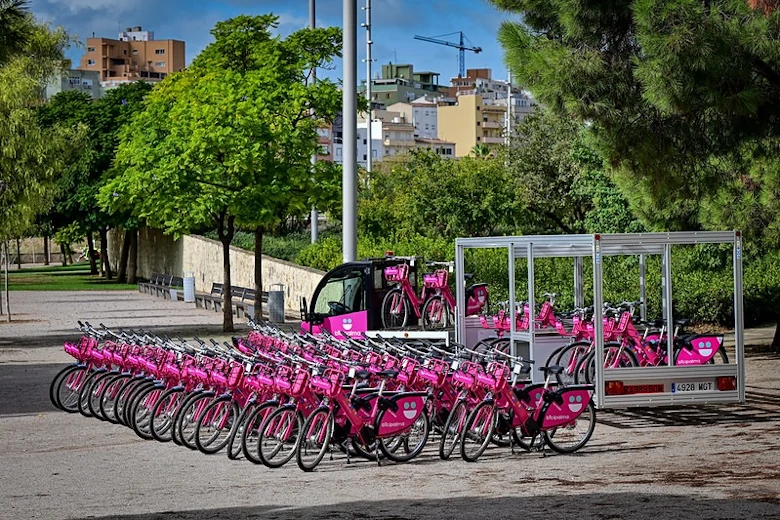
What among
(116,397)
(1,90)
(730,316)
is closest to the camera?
(116,397)

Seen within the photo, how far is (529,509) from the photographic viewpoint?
33.9 feet

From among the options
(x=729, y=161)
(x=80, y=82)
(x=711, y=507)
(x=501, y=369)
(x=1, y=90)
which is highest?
(x=80, y=82)

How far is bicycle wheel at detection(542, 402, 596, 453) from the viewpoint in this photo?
13.5 m

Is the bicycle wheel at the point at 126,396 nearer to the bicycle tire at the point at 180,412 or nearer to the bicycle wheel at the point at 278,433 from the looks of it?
→ the bicycle tire at the point at 180,412

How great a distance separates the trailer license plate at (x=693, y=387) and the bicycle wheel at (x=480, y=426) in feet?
9.86

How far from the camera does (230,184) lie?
96.6 feet

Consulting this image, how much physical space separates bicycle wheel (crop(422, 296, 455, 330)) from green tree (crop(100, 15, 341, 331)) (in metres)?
9.55

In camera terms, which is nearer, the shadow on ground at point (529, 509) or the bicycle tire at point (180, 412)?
the shadow on ground at point (529, 509)

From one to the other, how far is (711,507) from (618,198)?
24.7 meters

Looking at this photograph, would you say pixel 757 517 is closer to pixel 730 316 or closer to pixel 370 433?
pixel 370 433

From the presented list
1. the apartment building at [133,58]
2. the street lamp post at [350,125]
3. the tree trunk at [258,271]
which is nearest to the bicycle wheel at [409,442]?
the street lamp post at [350,125]

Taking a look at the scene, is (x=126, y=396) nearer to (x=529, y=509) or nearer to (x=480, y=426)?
(x=480, y=426)

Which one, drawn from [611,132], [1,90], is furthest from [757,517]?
[1,90]

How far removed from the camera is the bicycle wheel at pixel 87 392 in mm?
17062
